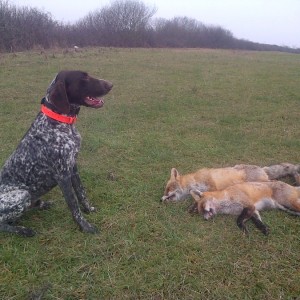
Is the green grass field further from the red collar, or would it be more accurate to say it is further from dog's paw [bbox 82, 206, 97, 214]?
the red collar

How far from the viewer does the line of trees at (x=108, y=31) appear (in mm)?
31906

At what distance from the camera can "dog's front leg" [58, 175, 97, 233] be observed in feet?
14.4

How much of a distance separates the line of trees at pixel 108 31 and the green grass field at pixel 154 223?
23.9 meters

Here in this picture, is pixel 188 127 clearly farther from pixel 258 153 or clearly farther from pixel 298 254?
pixel 298 254

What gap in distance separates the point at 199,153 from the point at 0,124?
17.8ft

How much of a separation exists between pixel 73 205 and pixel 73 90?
151 centimetres

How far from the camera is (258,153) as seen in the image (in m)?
6.89

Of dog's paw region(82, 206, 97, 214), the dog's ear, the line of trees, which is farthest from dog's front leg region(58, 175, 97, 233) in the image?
the line of trees

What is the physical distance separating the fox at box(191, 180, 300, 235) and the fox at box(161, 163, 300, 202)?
16.9 inches

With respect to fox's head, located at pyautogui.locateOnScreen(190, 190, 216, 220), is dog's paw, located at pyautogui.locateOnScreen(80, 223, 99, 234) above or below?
below

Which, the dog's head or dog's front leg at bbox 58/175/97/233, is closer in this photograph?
the dog's head

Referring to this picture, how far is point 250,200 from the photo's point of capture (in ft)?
15.6

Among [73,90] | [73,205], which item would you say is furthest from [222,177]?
[73,90]

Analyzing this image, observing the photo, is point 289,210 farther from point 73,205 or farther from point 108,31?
point 108,31
